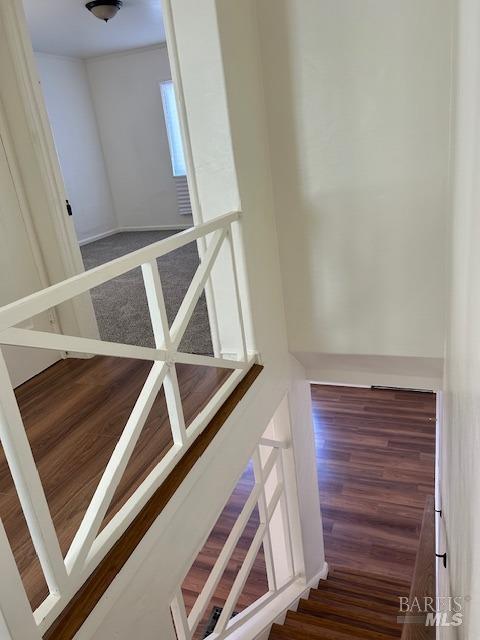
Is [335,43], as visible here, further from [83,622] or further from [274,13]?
[83,622]

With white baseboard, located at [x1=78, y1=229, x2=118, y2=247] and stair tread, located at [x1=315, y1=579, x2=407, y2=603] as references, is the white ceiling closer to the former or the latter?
white baseboard, located at [x1=78, y1=229, x2=118, y2=247]

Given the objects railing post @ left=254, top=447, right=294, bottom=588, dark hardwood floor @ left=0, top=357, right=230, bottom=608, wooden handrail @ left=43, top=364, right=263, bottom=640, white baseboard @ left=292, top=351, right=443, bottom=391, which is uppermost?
dark hardwood floor @ left=0, top=357, right=230, bottom=608

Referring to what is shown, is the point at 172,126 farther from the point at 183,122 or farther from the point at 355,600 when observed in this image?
the point at 355,600

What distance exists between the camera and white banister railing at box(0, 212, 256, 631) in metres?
1.09

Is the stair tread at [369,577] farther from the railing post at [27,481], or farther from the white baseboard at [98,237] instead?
the white baseboard at [98,237]

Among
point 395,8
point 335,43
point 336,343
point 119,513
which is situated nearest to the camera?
point 119,513

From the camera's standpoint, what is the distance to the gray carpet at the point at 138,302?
3188 millimetres

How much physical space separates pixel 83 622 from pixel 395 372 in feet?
8.13

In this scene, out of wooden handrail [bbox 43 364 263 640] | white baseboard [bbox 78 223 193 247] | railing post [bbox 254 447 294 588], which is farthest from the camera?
white baseboard [bbox 78 223 193 247]

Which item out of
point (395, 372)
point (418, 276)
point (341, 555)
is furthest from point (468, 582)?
point (341, 555)

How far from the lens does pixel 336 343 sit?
3.02 m

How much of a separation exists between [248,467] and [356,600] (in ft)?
5.51

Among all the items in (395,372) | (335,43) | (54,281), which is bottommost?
(395,372)

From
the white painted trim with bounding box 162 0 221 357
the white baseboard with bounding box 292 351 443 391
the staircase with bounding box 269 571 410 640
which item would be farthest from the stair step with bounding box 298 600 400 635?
the white painted trim with bounding box 162 0 221 357
